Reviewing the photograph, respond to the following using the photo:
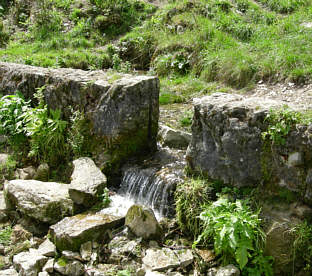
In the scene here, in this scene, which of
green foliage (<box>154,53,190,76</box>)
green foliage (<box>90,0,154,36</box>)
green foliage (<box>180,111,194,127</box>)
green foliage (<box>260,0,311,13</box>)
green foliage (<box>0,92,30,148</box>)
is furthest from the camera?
green foliage (<box>90,0,154,36</box>)

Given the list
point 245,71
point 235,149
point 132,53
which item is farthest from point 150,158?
point 132,53

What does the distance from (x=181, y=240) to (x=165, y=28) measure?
10098 mm

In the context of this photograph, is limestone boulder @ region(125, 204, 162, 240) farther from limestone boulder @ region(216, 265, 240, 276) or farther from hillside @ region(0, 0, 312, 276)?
limestone boulder @ region(216, 265, 240, 276)

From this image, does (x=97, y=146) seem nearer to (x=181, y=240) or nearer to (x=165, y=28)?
(x=181, y=240)

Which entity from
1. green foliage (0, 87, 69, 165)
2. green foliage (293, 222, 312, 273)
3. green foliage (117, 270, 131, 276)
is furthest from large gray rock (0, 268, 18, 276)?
green foliage (293, 222, 312, 273)

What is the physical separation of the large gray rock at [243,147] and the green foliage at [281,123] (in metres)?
0.07

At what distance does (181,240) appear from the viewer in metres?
5.32

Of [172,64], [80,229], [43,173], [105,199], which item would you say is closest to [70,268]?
[80,229]

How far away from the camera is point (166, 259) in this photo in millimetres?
4969

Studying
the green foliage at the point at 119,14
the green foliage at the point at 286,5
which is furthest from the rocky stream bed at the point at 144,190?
the green foliage at the point at 119,14

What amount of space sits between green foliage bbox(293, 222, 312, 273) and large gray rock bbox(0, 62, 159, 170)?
3339mm

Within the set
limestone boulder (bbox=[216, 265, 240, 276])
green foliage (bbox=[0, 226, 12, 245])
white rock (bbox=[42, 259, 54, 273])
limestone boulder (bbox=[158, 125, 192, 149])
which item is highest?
limestone boulder (bbox=[158, 125, 192, 149])

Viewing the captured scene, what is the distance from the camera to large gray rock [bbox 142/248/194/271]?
16.0 ft

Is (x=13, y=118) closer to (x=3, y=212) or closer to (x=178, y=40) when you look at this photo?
(x=3, y=212)
